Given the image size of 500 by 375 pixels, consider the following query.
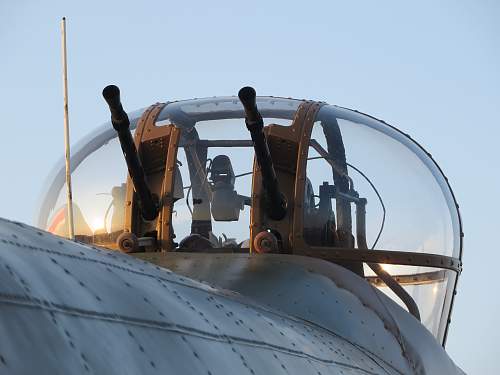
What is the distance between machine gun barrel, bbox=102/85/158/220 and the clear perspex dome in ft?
0.57

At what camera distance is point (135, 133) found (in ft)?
27.0

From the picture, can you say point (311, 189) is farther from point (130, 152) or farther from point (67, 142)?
point (67, 142)

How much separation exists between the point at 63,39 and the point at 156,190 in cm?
166

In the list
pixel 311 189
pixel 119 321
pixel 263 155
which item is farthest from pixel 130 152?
pixel 119 321

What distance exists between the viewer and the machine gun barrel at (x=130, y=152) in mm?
6980

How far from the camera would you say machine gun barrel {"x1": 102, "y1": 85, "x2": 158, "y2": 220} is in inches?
275

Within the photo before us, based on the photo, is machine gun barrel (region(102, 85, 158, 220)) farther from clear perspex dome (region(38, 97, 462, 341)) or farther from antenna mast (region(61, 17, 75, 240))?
antenna mast (region(61, 17, 75, 240))

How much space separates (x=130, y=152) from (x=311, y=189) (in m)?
1.21

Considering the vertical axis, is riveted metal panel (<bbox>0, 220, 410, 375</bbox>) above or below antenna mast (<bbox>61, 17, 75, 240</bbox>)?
below

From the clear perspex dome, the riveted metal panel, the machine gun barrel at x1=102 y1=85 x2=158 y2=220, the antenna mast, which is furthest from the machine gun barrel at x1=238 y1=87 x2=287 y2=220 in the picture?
the riveted metal panel

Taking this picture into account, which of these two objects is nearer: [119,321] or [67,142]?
[119,321]

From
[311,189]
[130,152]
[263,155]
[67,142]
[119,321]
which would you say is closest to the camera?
[119,321]

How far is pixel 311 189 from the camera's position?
771cm

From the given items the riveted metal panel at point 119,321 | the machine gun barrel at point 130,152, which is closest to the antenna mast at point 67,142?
the machine gun barrel at point 130,152
